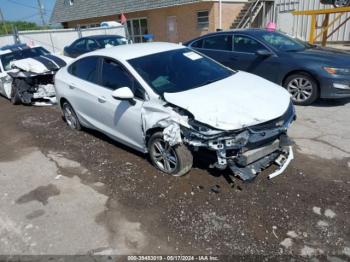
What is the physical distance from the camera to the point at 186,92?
3.77 metres

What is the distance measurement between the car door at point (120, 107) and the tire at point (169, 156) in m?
0.23

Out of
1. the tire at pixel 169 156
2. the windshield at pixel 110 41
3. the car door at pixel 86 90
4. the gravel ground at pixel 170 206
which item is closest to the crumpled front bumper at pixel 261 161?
the gravel ground at pixel 170 206

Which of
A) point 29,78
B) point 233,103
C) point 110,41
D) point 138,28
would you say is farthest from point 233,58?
point 138,28

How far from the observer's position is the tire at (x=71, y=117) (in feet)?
18.5

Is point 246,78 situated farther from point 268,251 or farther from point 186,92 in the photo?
point 268,251

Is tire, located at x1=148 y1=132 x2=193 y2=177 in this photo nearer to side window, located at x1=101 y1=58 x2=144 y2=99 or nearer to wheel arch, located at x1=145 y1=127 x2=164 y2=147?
wheel arch, located at x1=145 y1=127 x2=164 y2=147

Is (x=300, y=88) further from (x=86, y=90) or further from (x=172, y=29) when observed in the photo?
(x=172, y=29)

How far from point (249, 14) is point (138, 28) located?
811 centimetres

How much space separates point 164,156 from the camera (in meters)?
3.91

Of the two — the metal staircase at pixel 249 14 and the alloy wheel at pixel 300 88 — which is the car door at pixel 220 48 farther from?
the metal staircase at pixel 249 14

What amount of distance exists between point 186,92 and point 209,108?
49cm

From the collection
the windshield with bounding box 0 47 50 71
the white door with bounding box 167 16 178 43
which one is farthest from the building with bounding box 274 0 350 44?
the windshield with bounding box 0 47 50 71

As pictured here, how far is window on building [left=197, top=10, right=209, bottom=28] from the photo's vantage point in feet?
55.1

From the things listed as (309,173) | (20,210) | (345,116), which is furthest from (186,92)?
(345,116)
